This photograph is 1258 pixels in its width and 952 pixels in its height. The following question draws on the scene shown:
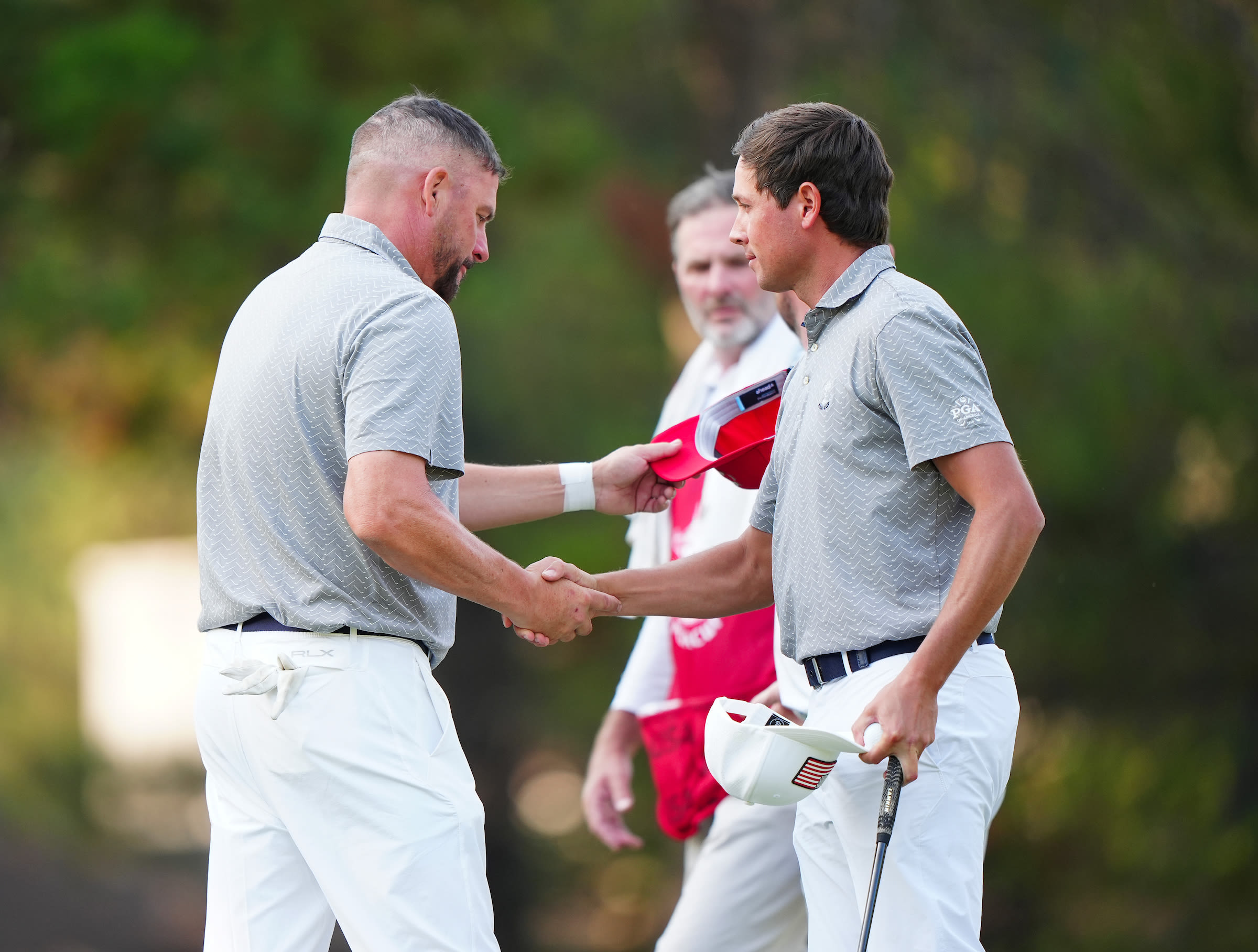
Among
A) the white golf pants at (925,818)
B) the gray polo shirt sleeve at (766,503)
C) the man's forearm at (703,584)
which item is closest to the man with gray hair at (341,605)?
the man's forearm at (703,584)

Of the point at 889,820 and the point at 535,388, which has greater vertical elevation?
the point at 535,388

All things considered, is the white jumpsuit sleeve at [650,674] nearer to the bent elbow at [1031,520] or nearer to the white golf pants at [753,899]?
the white golf pants at [753,899]

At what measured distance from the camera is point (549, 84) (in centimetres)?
766

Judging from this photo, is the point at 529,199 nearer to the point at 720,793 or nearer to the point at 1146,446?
the point at 1146,446

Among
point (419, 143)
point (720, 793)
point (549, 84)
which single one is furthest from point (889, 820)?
point (549, 84)

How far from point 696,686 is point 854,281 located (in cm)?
142

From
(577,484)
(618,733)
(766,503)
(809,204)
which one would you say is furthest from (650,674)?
(809,204)

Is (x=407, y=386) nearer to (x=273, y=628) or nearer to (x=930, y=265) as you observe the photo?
(x=273, y=628)

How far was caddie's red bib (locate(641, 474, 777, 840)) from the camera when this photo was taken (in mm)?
3527

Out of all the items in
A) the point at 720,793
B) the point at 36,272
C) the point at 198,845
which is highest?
the point at 36,272

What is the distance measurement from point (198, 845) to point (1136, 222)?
7816 mm

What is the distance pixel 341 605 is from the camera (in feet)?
8.11

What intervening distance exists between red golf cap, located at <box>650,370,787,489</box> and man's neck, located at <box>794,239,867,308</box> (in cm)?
47

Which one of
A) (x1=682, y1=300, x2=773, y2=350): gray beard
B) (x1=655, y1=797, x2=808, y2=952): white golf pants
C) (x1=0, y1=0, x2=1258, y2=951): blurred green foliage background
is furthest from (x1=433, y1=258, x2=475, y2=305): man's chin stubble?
A: (x1=0, y1=0, x2=1258, y2=951): blurred green foliage background
